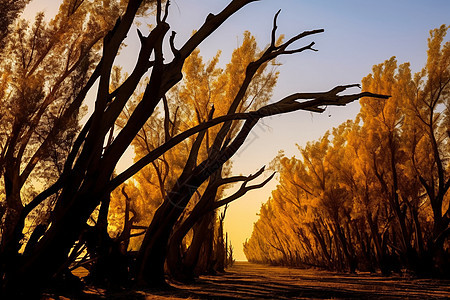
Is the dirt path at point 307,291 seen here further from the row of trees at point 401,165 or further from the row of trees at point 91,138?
the row of trees at point 401,165

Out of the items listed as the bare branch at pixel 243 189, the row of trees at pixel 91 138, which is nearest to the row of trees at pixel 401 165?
the bare branch at pixel 243 189

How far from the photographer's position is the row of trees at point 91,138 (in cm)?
482

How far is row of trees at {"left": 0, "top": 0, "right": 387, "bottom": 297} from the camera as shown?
15.8 ft

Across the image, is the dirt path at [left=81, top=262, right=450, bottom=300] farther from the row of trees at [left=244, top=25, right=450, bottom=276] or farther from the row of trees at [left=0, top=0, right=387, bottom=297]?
the row of trees at [left=244, top=25, right=450, bottom=276]

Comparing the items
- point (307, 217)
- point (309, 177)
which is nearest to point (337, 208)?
point (309, 177)

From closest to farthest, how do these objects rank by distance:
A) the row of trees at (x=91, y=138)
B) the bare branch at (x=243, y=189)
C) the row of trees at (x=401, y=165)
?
the row of trees at (x=91, y=138)
the bare branch at (x=243, y=189)
the row of trees at (x=401, y=165)

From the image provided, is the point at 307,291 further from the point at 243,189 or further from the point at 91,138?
the point at 91,138

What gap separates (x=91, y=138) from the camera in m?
4.90

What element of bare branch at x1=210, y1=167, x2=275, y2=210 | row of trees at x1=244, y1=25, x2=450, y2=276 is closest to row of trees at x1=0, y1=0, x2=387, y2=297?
bare branch at x1=210, y1=167, x2=275, y2=210

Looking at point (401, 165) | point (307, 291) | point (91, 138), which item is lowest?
point (307, 291)

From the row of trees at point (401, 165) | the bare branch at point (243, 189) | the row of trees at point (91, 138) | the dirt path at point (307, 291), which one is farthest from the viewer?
the row of trees at point (401, 165)

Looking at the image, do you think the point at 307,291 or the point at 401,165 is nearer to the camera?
the point at 307,291

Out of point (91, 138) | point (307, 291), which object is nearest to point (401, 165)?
point (307, 291)

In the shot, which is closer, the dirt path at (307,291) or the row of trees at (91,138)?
the row of trees at (91,138)
